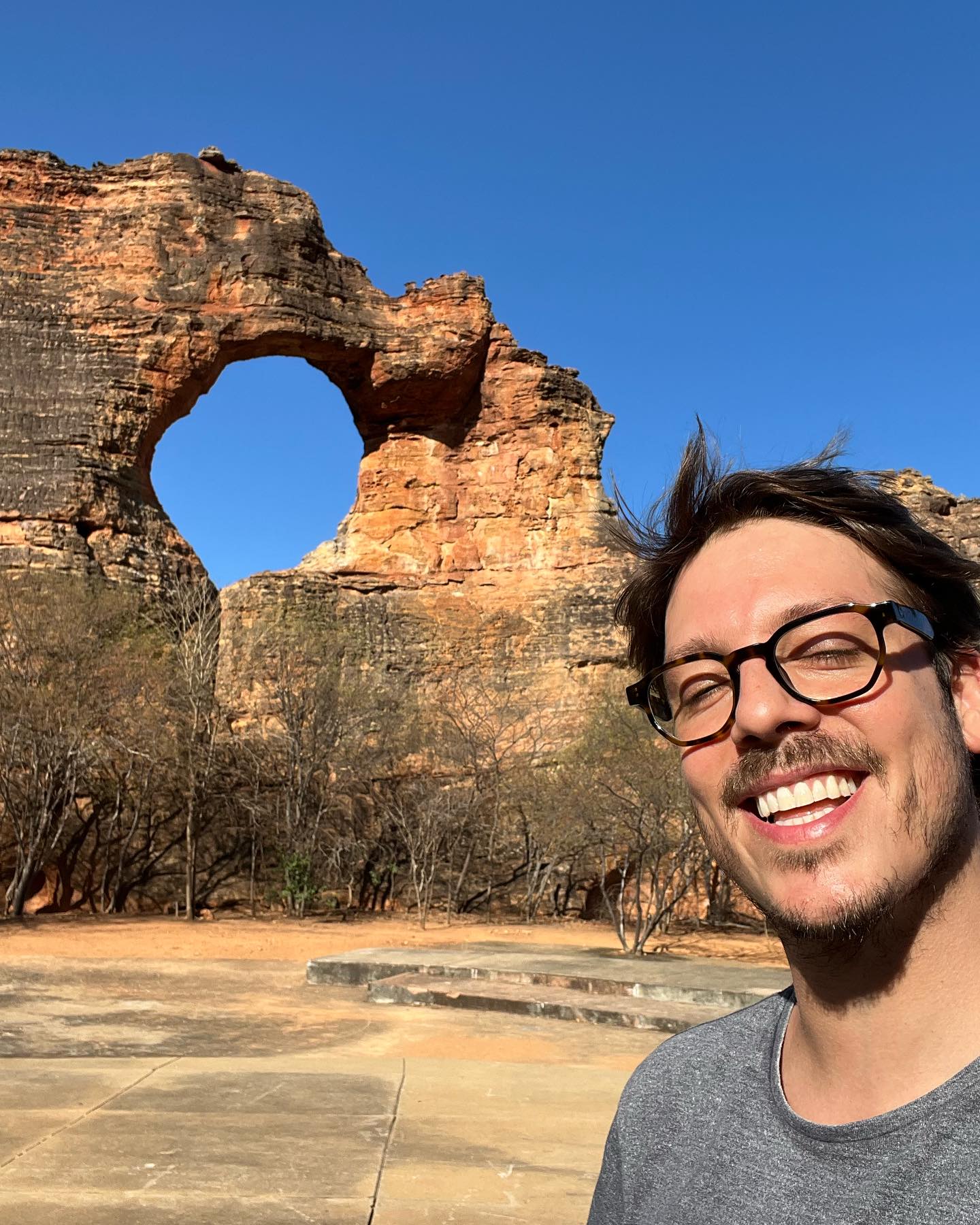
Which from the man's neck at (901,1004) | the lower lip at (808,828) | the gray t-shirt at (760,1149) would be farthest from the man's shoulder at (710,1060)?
the lower lip at (808,828)

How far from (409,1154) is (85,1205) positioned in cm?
115

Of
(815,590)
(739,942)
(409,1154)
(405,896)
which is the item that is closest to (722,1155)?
(815,590)

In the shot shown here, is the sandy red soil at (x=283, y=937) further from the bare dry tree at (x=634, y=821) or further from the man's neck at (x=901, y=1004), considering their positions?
the man's neck at (x=901, y=1004)

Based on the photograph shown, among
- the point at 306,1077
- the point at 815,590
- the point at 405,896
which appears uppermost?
the point at 815,590

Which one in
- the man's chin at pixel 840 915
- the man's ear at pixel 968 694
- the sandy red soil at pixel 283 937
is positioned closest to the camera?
the man's chin at pixel 840 915

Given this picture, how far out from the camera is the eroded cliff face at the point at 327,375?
25.0 metres

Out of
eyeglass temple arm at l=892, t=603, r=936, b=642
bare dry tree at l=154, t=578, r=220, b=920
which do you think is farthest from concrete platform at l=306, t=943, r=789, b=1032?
bare dry tree at l=154, t=578, r=220, b=920

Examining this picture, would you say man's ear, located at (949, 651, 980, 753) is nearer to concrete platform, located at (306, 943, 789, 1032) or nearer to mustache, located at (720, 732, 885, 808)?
mustache, located at (720, 732, 885, 808)

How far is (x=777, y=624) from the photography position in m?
1.23

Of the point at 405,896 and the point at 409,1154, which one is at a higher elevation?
the point at 409,1154

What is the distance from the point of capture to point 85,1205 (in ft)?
10.6

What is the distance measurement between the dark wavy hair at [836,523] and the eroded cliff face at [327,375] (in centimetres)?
2223

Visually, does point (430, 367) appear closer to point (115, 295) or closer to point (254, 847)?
point (115, 295)

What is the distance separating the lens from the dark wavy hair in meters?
1.28
